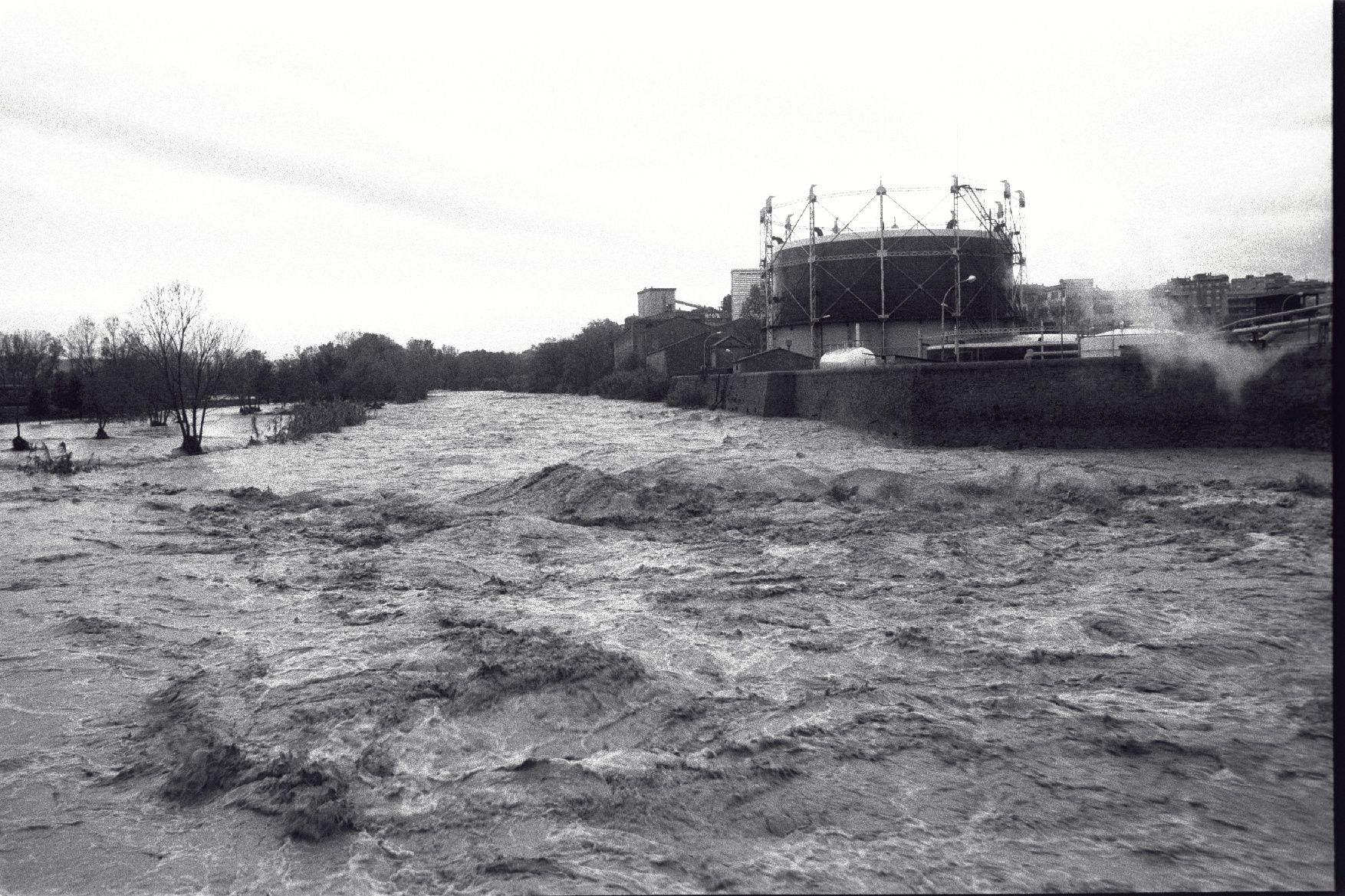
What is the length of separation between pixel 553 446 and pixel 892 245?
23.6 m

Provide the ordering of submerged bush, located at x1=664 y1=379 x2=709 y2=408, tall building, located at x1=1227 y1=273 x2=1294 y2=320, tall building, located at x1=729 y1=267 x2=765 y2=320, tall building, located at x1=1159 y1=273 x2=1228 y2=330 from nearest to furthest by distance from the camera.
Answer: tall building, located at x1=1227 y1=273 x2=1294 y2=320 < tall building, located at x1=1159 y1=273 x2=1228 y2=330 < submerged bush, located at x1=664 y1=379 x2=709 y2=408 < tall building, located at x1=729 y1=267 x2=765 y2=320

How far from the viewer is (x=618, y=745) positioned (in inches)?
211

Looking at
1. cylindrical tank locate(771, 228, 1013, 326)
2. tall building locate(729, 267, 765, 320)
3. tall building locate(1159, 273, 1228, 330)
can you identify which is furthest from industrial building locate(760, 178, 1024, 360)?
tall building locate(729, 267, 765, 320)

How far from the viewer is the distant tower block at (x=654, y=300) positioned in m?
88.8

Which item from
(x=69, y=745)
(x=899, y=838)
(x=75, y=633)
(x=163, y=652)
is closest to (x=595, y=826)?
(x=899, y=838)

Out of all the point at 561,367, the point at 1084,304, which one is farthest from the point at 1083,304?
the point at 561,367

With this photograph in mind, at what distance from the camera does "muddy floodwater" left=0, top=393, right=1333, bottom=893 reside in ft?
13.4

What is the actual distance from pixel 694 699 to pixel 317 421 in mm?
35664

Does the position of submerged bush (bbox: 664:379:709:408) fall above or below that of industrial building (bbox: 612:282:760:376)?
below

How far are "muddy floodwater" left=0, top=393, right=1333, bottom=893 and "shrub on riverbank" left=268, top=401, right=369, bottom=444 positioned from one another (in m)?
21.8

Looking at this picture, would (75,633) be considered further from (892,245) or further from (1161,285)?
(892,245)

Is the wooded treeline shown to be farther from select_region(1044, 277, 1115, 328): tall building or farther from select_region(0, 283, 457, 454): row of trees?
select_region(1044, 277, 1115, 328): tall building

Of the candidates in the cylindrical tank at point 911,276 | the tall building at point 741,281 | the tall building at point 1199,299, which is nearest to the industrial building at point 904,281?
the cylindrical tank at point 911,276

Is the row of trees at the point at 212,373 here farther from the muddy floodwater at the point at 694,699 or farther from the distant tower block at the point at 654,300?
the muddy floodwater at the point at 694,699
